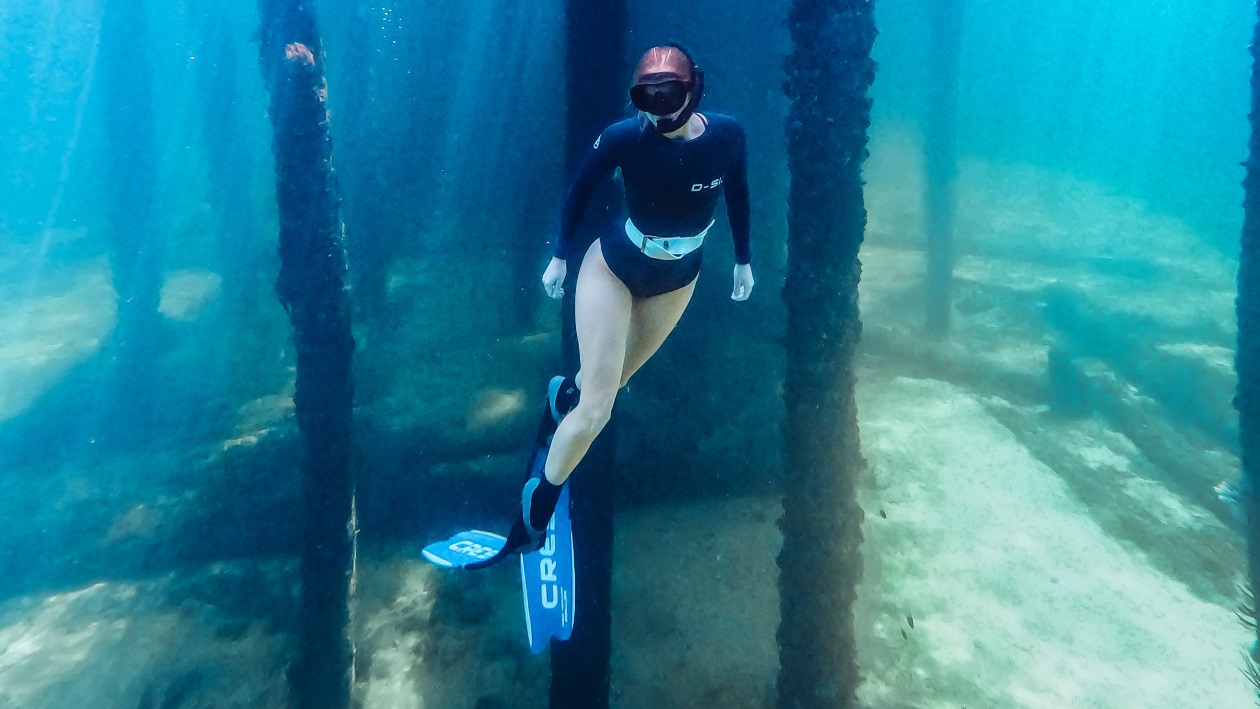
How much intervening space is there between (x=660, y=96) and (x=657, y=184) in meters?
0.43

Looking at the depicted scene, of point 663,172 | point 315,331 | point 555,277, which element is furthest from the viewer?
point 315,331

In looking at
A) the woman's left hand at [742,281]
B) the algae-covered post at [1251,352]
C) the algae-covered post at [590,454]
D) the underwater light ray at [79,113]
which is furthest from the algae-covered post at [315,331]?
the underwater light ray at [79,113]

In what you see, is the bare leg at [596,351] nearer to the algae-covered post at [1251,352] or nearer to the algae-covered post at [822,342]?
the algae-covered post at [822,342]

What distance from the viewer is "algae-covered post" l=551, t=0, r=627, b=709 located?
404 cm

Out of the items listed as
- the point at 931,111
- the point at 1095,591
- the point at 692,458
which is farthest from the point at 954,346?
the point at 692,458

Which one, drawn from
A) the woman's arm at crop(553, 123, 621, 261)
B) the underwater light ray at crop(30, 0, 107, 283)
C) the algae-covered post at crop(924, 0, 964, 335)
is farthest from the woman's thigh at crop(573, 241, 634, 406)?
the underwater light ray at crop(30, 0, 107, 283)

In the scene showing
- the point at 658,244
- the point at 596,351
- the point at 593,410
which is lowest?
the point at 593,410

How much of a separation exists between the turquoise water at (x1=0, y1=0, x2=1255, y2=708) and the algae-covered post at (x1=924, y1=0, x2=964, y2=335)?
36 cm

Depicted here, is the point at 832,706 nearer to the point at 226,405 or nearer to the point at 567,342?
the point at 567,342

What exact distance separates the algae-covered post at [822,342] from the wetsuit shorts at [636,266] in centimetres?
111

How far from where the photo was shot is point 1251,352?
423 centimetres

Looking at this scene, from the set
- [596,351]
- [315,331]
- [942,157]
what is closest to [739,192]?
[596,351]

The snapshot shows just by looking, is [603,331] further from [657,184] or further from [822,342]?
[822,342]

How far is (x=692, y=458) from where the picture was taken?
668 cm
